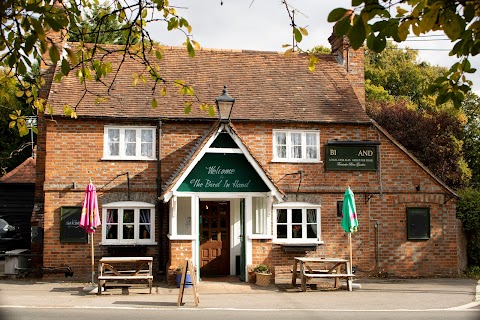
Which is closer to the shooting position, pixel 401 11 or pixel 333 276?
pixel 401 11

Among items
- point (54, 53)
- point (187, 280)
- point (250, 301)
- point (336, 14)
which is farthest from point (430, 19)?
point (187, 280)

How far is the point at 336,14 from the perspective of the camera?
13.4ft

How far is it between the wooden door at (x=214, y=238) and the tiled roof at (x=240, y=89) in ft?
9.85

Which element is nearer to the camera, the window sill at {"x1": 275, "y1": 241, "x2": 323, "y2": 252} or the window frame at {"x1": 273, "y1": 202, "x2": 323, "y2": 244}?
the window sill at {"x1": 275, "y1": 241, "x2": 323, "y2": 252}

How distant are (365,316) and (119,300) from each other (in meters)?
6.08

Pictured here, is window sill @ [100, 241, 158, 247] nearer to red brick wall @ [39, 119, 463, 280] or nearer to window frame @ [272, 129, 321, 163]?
red brick wall @ [39, 119, 463, 280]

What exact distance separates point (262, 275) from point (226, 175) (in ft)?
10.2

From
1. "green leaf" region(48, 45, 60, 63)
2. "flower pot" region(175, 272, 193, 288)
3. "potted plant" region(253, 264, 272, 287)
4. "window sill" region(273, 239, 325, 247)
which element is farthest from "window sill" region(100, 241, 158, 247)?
"green leaf" region(48, 45, 60, 63)

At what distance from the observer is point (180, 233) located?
60.4ft

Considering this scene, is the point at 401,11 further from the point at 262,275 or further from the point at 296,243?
the point at 296,243

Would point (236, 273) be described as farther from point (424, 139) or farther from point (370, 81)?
point (370, 81)

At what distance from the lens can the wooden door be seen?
18.9m

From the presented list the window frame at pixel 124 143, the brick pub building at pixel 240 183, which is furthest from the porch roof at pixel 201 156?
the window frame at pixel 124 143

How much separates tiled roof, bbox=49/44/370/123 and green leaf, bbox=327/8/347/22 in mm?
15196
